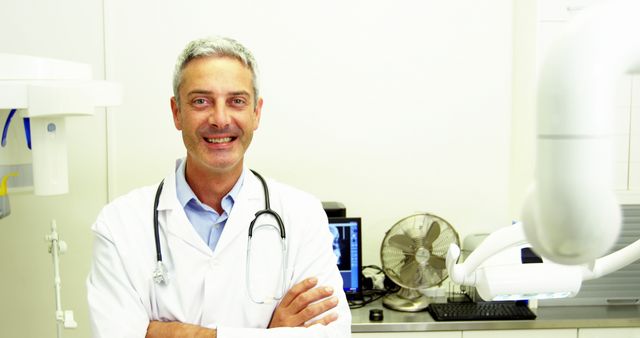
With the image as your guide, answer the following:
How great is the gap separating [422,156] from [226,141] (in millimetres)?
1360

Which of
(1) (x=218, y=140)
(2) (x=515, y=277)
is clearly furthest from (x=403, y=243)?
(2) (x=515, y=277)

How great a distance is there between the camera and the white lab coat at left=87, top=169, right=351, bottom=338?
62.7 inches

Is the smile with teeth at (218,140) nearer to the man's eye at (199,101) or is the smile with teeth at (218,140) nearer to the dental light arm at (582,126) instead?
the man's eye at (199,101)

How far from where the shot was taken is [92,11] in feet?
8.85

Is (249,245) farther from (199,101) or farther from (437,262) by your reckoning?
(437,262)

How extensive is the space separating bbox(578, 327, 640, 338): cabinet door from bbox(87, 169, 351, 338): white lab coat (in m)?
1.18

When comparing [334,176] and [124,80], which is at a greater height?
[124,80]

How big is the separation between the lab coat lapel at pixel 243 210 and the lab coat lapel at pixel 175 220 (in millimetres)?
52

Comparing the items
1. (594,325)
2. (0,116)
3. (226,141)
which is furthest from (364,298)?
(0,116)

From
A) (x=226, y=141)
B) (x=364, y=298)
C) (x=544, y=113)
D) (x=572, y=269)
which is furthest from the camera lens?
(x=364, y=298)

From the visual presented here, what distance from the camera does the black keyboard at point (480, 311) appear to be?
2.44 metres

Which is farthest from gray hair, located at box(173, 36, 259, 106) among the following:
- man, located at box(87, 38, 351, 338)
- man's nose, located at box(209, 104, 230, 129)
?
man's nose, located at box(209, 104, 230, 129)

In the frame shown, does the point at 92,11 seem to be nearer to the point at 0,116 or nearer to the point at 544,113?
the point at 0,116

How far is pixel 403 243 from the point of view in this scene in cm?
252
